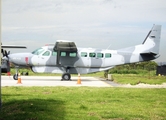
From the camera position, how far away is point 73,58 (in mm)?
24047

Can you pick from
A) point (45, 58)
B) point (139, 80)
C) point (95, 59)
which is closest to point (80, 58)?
point (95, 59)

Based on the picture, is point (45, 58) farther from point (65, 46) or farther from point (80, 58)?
point (80, 58)

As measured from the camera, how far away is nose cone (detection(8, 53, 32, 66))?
2402 centimetres

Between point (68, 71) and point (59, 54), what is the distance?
5.61ft

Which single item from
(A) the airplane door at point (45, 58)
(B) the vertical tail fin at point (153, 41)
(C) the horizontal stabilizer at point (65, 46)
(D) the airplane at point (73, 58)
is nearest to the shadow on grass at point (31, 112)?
(C) the horizontal stabilizer at point (65, 46)

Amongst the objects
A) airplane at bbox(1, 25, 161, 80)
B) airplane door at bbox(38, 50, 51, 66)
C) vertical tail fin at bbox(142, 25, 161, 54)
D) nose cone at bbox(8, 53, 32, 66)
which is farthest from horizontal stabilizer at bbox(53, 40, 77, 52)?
vertical tail fin at bbox(142, 25, 161, 54)

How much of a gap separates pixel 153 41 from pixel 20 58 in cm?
1202

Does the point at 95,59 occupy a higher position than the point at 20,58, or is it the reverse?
the point at 20,58

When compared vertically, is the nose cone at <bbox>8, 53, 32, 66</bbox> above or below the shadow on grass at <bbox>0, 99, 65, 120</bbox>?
below

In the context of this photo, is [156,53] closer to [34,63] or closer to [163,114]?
[34,63]

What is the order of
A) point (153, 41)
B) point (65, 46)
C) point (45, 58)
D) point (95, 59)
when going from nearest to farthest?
1. point (65, 46)
2. point (45, 58)
3. point (95, 59)
4. point (153, 41)

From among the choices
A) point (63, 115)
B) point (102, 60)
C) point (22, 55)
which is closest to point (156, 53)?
point (102, 60)

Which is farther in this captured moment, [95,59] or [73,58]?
[95,59]

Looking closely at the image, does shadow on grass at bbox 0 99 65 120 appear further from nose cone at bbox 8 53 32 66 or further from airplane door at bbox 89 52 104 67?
airplane door at bbox 89 52 104 67
